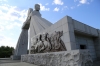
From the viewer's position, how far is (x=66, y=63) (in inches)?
129

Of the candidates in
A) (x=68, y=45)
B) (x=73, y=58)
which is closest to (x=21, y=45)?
(x=68, y=45)

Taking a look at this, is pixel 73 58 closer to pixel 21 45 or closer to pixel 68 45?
pixel 68 45

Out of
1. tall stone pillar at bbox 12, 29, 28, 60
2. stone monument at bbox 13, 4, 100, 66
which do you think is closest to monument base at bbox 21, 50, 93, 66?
stone monument at bbox 13, 4, 100, 66

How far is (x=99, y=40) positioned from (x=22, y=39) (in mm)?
12785

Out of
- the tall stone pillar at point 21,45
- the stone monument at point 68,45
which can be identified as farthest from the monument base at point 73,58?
the tall stone pillar at point 21,45

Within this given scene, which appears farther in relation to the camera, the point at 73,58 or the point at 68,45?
the point at 68,45

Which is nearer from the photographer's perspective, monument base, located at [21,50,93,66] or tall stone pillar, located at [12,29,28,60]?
monument base, located at [21,50,93,66]

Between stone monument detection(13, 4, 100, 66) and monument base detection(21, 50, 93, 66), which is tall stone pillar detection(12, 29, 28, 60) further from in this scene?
monument base detection(21, 50, 93, 66)

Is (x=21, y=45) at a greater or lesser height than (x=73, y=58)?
greater

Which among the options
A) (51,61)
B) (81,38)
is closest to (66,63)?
(51,61)

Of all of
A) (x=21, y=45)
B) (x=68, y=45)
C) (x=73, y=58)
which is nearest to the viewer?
(x=73, y=58)

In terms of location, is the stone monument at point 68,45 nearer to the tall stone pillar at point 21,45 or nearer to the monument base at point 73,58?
the monument base at point 73,58

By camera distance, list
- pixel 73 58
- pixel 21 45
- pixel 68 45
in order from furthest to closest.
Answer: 1. pixel 21 45
2. pixel 68 45
3. pixel 73 58

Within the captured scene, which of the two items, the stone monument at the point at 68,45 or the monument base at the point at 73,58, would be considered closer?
the monument base at the point at 73,58
